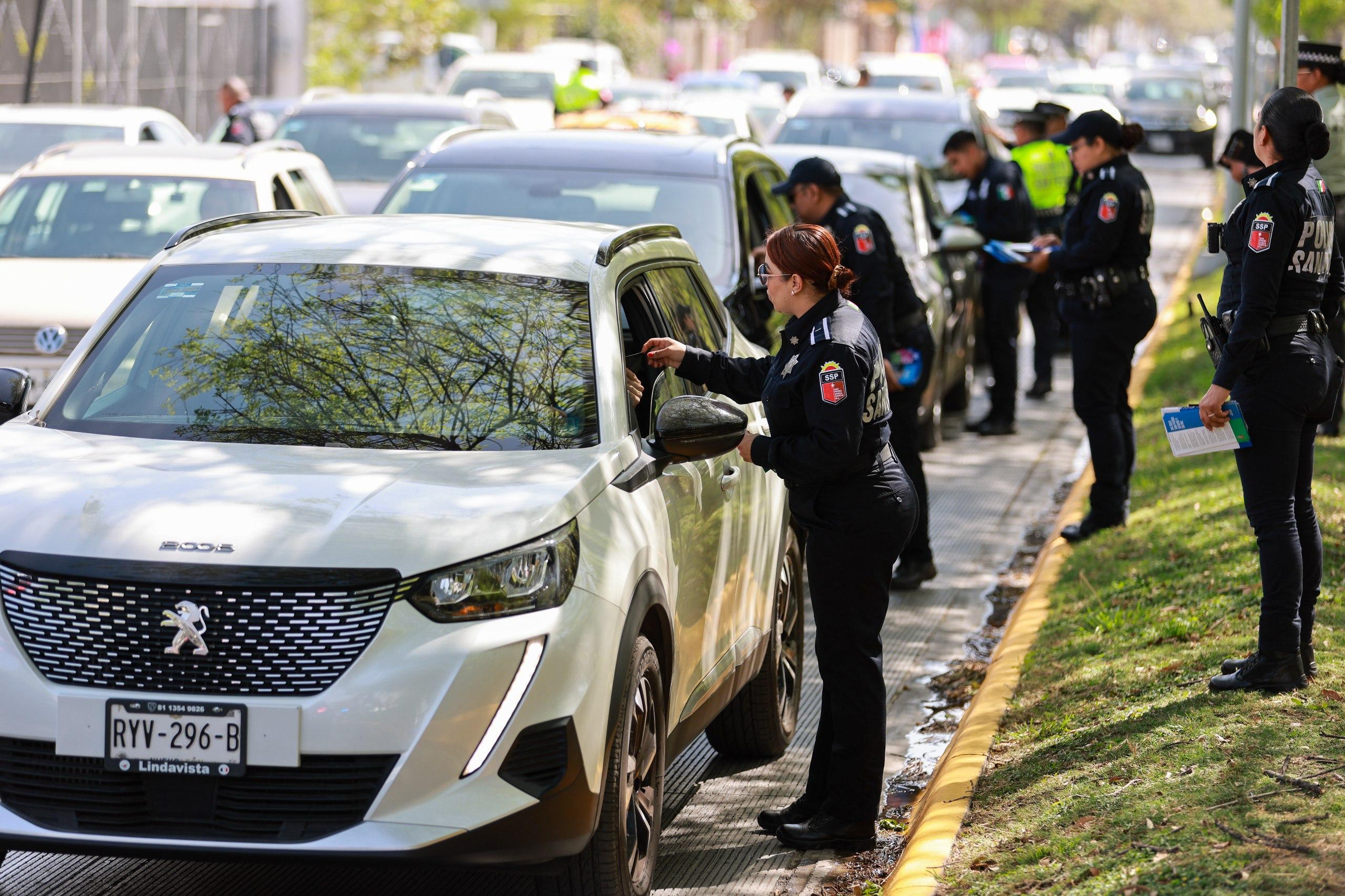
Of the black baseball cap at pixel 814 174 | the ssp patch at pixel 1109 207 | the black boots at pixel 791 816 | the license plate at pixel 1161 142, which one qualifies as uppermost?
the license plate at pixel 1161 142

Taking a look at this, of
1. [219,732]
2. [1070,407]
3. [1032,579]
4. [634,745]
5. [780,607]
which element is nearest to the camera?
[219,732]

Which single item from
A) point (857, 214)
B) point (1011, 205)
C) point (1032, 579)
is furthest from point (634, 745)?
point (1011, 205)

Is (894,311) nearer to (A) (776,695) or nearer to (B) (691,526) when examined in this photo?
(A) (776,695)

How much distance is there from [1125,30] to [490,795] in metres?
154

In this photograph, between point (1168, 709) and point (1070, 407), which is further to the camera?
point (1070, 407)

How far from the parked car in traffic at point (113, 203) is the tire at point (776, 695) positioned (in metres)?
4.83

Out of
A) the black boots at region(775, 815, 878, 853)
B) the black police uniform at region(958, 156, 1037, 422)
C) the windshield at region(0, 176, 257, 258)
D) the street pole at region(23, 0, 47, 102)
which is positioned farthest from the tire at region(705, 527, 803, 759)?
the street pole at region(23, 0, 47, 102)

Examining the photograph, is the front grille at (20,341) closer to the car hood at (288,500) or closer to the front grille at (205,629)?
the car hood at (288,500)

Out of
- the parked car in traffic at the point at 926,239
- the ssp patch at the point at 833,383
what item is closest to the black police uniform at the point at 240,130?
the parked car in traffic at the point at 926,239

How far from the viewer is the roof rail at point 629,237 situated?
5414mm

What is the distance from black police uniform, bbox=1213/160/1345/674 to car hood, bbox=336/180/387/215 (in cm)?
976

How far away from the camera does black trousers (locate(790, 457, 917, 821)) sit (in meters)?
5.23

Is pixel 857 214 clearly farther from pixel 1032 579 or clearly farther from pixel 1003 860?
pixel 1003 860

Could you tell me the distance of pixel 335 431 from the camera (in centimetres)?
488
